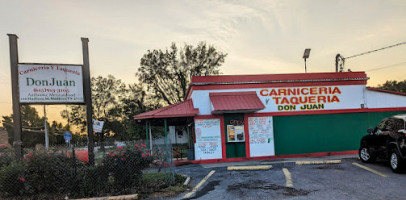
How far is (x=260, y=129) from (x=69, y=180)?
10326 millimetres

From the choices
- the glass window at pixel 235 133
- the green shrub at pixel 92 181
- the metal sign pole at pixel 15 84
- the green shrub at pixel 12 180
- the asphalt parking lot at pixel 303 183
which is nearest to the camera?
the asphalt parking lot at pixel 303 183

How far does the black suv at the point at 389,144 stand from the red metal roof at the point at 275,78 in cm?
538

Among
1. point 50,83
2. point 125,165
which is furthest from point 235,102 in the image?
point 50,83

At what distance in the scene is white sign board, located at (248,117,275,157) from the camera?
1584 centimetres

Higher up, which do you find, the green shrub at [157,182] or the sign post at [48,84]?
the sign post at [48,84]

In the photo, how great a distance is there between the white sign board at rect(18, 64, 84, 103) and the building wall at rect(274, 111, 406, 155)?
1047cm

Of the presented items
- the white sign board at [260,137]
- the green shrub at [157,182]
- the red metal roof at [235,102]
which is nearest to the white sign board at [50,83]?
the green shrub at [157,182]

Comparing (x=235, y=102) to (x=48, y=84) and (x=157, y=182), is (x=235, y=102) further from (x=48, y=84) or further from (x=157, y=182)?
(x=48, y=84)

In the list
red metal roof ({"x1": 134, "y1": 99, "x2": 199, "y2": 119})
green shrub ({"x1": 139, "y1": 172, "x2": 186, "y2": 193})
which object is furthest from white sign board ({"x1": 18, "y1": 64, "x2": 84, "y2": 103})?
red metal roof ({"x1": 134, "y1": 99, "x2": 199, "y2": 119})

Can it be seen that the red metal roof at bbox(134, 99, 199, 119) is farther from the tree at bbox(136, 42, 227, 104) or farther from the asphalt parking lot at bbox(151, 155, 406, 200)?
the tree at bbox(136, 42, 227, 104)

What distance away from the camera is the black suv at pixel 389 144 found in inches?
369

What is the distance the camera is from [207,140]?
15.6m

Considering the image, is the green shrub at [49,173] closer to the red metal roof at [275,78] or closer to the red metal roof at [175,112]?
the red metal roof at [175,112]

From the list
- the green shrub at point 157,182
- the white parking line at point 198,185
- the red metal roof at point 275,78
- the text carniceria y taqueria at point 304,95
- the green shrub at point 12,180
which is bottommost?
the white parking line at point 198,185
